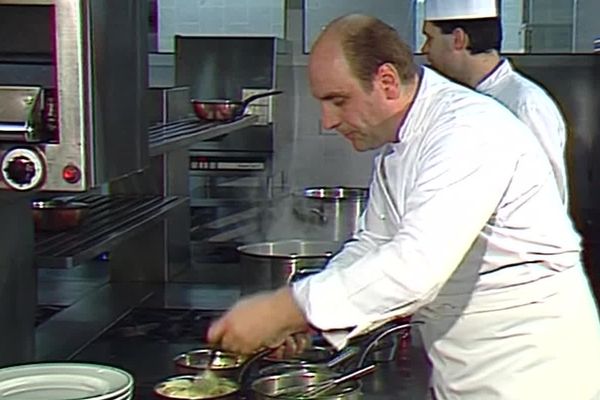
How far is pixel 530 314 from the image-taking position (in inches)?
64.2

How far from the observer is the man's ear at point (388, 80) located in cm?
144

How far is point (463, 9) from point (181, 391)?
145 cm

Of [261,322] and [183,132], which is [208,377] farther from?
[183,132]

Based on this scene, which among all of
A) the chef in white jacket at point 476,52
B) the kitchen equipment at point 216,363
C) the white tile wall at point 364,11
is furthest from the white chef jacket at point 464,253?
the white tile wall at point 364,11

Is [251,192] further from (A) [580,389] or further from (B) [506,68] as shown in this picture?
(A) [580,389]

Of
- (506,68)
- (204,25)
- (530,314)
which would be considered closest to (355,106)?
(530,314)

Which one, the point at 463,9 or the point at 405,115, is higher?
the point at 463,9

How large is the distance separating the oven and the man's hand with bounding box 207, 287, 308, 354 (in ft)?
0.84

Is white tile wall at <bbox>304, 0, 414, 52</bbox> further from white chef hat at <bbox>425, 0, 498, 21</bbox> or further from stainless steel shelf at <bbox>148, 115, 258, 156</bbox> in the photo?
white chef hat at <bbox>425, 0, 498, 21</bbox>

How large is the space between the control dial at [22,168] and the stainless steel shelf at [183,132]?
2.55ft

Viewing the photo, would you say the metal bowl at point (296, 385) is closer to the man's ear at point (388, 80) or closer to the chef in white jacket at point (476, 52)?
the man's ear at point (388, 80)

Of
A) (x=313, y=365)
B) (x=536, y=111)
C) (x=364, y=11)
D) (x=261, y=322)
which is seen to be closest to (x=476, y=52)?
(x=536, y=111)

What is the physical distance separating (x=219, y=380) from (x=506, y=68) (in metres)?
1.40

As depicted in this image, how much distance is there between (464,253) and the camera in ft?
4.36
